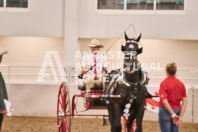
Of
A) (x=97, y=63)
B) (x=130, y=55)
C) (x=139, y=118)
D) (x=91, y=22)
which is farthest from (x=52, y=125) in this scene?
(x=130, y=55)

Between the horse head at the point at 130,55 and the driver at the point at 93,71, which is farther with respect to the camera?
the driver at the point at 93,71

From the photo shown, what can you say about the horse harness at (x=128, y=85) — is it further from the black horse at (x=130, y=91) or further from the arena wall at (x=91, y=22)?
the arena wall at (x=91, y=22)

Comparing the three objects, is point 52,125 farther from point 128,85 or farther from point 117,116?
point 128,85

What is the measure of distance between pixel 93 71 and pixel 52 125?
3138 mm

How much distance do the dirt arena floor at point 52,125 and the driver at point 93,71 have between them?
219cm

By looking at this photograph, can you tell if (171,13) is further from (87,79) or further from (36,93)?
(87,79)

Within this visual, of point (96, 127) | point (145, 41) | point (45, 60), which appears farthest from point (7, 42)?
point (96, 127)

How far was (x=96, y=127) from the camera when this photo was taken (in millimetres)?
11688

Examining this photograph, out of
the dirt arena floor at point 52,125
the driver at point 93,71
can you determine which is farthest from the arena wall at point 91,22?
the driver at point 93,71

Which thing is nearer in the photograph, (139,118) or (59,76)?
(139,118)

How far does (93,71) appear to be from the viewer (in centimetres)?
930

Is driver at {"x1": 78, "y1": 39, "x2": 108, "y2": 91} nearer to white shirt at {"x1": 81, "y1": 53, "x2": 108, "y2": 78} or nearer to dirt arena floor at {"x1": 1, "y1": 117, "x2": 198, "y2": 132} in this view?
white shirt at {"x1": 81, "y1": 53, "x2": 108, "y2": 78}

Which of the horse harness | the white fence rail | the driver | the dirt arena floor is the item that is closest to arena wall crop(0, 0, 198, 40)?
the white fence rail

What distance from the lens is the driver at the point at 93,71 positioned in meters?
9.05
